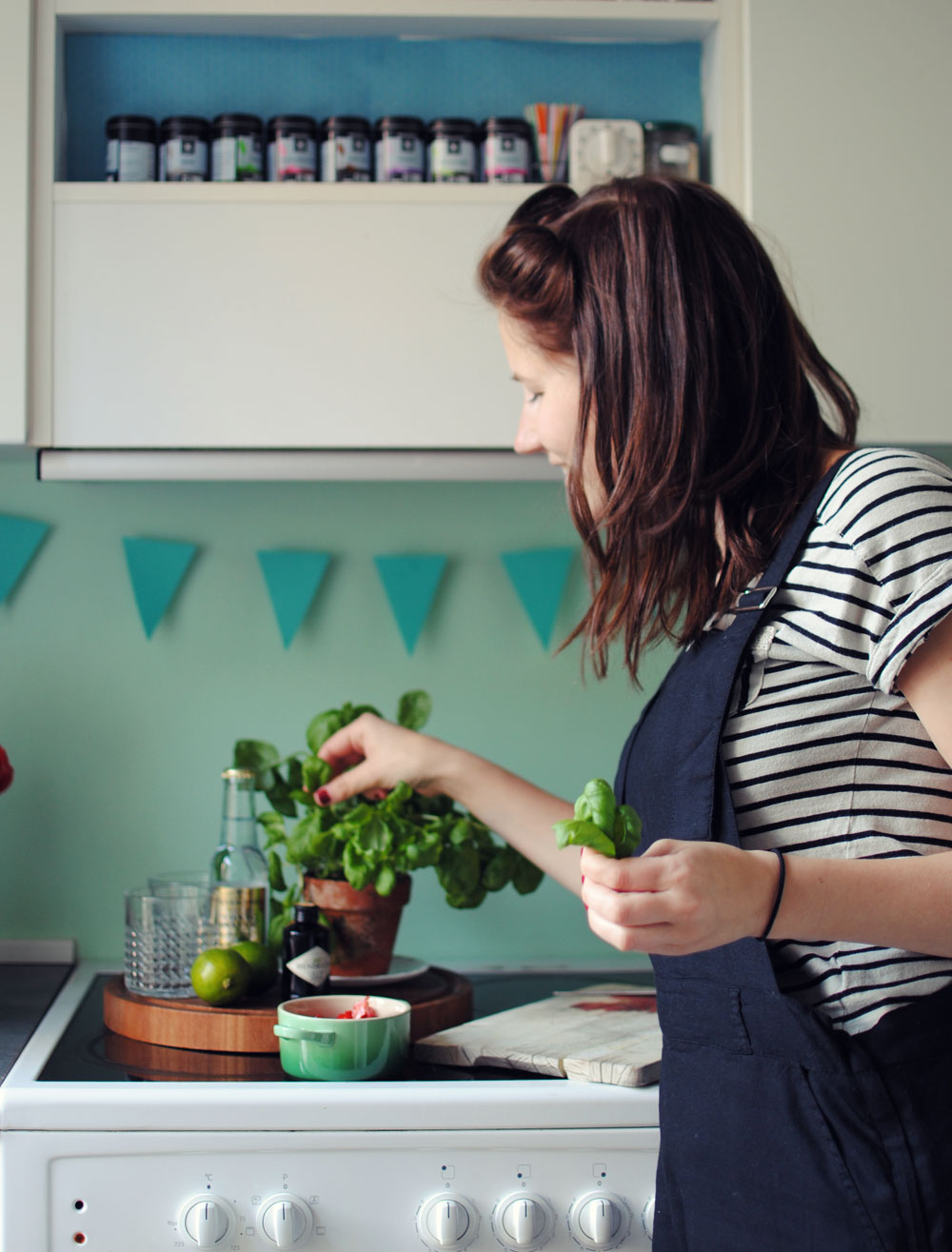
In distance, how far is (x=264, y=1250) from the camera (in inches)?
43.6

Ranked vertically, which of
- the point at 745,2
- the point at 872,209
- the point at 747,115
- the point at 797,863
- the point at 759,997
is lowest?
the point at 759,997

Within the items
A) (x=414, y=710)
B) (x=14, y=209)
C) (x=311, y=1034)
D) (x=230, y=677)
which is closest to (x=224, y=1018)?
(x=311, y=1034)

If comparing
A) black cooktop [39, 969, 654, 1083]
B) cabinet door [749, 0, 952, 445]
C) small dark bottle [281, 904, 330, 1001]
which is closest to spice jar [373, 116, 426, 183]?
cabinet door [749, 0, 952, 445]

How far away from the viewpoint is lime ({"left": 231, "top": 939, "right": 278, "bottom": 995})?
4.38ft

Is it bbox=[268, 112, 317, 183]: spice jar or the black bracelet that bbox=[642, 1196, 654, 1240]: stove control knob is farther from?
bbox=[268, 112, 317, 183]: spice jar

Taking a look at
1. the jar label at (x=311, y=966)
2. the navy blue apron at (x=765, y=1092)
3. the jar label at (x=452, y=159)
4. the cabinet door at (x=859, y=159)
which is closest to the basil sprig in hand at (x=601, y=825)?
the navy blue apron at (x=765, y=1092)

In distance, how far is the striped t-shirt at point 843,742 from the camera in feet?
2.81

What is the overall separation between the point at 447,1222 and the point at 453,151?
1.18 metres

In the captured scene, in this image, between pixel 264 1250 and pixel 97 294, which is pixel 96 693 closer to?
pixel 97 294

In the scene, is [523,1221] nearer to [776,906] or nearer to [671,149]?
[776,906]

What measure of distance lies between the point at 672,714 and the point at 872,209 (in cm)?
76

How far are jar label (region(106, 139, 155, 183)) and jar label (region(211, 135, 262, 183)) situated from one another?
81mm

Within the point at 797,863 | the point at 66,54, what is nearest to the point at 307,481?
the point at 66,54

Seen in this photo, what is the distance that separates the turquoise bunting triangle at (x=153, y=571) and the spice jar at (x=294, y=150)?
535 mm
